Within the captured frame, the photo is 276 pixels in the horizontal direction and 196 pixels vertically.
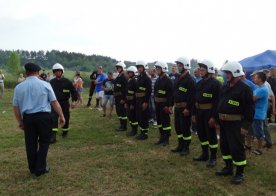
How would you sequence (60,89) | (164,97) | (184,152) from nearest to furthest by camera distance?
(184,152), (164,97), (60,89)

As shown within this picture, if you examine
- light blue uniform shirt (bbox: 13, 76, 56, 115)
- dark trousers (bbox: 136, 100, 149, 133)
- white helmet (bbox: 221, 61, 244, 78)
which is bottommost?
dark trousers (bbox: 136, 100, 149, 133)

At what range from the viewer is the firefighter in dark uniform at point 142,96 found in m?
9.36

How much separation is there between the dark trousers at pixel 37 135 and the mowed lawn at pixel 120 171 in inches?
12.8

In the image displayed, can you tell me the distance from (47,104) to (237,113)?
11.4 ft

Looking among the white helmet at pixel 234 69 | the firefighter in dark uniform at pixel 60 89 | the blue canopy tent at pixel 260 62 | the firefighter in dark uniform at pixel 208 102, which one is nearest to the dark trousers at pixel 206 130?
the firefighter in dark uniform at pixel 208 102

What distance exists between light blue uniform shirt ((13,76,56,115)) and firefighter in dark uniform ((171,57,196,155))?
10.0ft

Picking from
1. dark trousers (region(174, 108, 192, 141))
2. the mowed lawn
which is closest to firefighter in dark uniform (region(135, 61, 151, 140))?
the mowed lawn

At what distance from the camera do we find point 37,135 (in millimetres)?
6195

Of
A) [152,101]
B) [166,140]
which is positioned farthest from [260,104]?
[152,101]

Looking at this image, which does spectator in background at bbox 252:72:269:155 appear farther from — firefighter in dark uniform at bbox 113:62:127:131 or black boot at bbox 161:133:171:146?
firefighter in dark uniform at bbox 113:62:127:131

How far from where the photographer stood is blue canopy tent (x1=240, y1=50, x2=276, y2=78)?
14649 mm

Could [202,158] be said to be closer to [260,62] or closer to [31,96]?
[31,96]

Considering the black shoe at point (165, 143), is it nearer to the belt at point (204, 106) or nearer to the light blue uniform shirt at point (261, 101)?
the belt at point (204, 106)

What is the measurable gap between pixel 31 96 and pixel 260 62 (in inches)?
470
